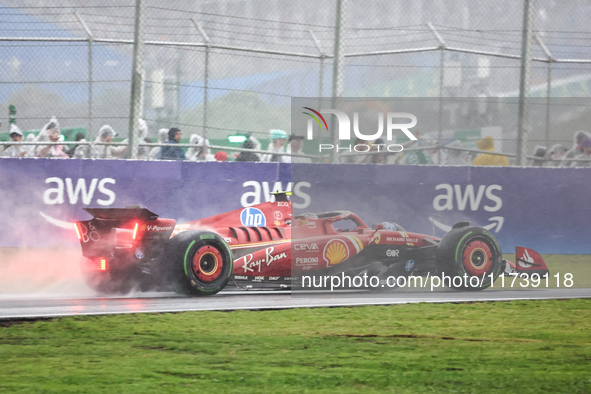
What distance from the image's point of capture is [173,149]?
1045 centimetres

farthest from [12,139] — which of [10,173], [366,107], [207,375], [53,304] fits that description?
[207,375]

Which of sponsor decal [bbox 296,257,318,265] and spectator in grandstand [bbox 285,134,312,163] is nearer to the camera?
sponsor decal [bbox 296,257,318,265]

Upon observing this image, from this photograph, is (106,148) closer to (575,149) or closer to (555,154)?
(555,154)


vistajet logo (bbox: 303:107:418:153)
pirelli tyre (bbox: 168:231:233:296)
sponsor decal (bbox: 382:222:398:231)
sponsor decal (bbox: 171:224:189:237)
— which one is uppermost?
vistajet logo (bbox: 303:107:418:153)

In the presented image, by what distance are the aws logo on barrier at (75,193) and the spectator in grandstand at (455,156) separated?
14.5ft

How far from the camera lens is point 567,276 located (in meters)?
10.3

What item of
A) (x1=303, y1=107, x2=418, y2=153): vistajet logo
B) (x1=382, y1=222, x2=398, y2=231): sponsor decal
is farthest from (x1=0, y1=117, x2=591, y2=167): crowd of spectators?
(x1=382, y1=222, x2=398, y2=231): sponsor decal

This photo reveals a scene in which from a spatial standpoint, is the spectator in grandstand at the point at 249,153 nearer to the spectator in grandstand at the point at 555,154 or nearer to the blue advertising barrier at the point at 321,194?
the blue advertising barrier at the point at 321,194

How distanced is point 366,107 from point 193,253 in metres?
3.31

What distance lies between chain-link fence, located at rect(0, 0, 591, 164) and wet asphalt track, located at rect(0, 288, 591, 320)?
221 cm

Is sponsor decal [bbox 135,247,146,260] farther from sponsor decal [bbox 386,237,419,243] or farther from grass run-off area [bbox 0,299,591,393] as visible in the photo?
sponsor decal [bbox 386,237,419,243]

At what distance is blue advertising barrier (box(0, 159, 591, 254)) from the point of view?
9844 millimetres

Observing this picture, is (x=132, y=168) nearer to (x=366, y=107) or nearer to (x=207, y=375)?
(x=366, y=107)

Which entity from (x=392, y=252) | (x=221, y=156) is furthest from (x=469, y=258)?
(x=221, y=156)
